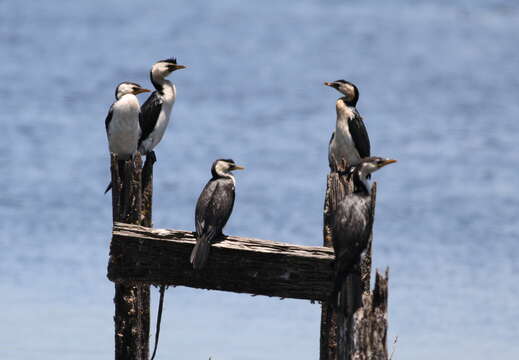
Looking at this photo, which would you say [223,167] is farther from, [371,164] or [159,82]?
[159,82]

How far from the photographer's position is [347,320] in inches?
292

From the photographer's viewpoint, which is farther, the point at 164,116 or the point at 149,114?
the point at 164,116

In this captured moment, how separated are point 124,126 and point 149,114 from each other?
1065 millimetres

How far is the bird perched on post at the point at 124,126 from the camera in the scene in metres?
12.9

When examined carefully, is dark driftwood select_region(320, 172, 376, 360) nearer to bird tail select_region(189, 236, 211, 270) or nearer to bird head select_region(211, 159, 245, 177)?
bird tail select_region(189, 236, 211, 270)

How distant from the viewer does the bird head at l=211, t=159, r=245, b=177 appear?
Result: 420 inches

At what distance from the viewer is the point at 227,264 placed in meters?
8.12

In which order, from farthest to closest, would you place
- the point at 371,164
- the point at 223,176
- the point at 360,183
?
the point at 223,176 → the point at 371,164 → the point at 360,183

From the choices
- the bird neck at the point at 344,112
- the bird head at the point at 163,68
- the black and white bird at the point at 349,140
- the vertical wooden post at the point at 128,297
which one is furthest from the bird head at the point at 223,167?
the bird head at the point at 163,68

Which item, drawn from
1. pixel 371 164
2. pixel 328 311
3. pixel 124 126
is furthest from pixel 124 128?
pixel 371 164

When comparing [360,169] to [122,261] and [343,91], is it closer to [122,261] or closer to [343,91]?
[122,261]

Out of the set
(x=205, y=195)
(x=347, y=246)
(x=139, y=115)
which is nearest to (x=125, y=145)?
(x=139, y=115)

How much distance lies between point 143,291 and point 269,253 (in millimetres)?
2896

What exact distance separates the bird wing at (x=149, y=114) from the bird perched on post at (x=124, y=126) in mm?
304
